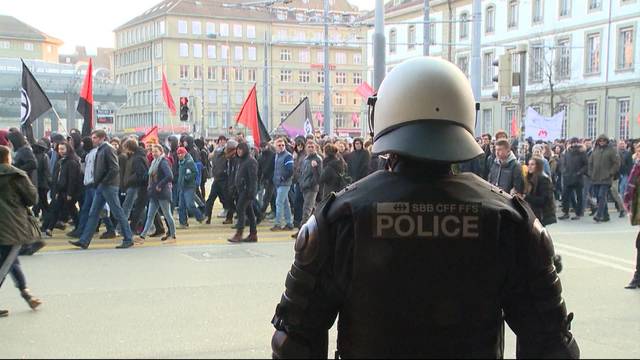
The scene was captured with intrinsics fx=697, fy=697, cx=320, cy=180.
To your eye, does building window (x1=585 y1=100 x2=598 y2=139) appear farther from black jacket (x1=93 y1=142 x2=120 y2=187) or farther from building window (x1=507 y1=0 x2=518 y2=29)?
black jacket (x1=93 y1=142 x2=120 y2=187)

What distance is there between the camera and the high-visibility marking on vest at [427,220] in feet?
5.65

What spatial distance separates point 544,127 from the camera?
761 inches

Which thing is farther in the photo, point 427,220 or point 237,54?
point 237,54

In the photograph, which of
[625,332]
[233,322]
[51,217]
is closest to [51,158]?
[51,217]


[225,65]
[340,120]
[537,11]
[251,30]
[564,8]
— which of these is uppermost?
[251,30]

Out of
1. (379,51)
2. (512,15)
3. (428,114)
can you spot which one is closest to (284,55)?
(512,15)

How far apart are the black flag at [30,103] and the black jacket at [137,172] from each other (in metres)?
2.55

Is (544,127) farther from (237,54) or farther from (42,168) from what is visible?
(237,54)

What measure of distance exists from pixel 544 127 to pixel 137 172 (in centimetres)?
1219

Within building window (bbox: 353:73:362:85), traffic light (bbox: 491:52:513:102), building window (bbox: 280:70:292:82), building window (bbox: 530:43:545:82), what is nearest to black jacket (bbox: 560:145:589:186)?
traffic light (bbox: 491:52:513:102)

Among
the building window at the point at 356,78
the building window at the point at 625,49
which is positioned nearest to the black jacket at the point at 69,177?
the building window at the point at 625,49

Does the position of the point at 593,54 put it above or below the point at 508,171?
above

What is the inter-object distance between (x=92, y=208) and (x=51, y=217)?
6.39ft

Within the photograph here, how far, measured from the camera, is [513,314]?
5.91ft
